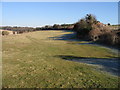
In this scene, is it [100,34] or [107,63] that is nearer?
[107,63]

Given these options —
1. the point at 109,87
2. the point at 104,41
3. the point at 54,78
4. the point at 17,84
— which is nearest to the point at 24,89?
the point at 17,84

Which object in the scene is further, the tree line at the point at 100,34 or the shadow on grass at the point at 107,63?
the tree line at the point at 100,34

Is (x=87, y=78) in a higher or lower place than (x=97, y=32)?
lower

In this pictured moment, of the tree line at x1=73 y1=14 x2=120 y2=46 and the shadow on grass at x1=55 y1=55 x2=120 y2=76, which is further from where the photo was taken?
the tree line at x1=73 y1=14 x2=120 y2=46

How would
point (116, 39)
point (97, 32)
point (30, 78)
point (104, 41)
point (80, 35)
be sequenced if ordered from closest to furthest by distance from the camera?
point (30, 78) < point (116, 39) < point (104, 41) < point (97, 32) < point (80, 35)

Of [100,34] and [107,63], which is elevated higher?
[100,34]

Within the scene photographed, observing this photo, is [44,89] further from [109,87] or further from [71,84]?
[109,87]

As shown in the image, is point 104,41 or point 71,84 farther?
point 104,41

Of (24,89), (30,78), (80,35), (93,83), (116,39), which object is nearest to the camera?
(24,89)

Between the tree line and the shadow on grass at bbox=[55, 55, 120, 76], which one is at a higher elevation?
the tree line

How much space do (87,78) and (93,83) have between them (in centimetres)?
75

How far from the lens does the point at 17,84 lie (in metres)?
6.08

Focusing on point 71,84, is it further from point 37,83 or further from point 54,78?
point 37,83

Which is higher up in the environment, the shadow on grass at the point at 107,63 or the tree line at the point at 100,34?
the tree line at the point at 100,34
